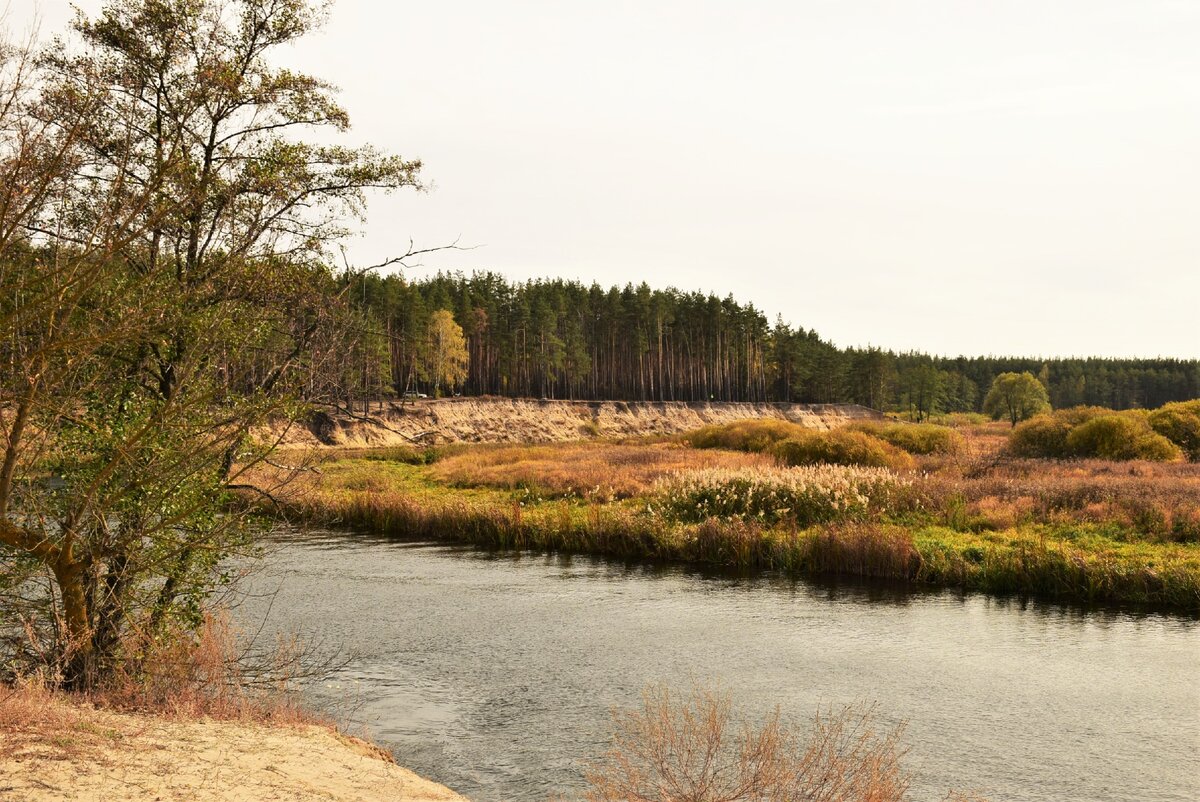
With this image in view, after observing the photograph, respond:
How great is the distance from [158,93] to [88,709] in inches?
319

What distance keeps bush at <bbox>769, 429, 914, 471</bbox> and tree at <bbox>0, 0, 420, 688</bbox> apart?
99.0 ft

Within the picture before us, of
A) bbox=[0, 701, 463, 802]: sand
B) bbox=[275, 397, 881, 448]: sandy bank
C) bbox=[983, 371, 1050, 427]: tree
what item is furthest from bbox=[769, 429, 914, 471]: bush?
bbox=[983, 371, 1050, 427]: tree

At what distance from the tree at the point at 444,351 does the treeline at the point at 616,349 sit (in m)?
0.81

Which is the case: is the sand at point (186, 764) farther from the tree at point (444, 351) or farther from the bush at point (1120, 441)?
the tree at point (444, 351)

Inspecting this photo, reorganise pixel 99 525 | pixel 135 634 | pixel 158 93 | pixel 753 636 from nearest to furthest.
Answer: pixel 99 525, pixel 135 634, pixel 158 93, pixel 753 636

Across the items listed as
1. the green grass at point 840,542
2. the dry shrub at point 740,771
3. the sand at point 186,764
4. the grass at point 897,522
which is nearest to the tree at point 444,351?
the grass at point 897,522

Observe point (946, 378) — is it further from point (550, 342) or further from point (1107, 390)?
point (550, 342)

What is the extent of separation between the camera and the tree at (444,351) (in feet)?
304

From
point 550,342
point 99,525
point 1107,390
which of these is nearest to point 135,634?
point 99,525

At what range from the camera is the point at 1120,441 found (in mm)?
43281

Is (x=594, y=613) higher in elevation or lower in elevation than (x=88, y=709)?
lower

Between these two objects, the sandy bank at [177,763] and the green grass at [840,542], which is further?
the green grass at [840,542]

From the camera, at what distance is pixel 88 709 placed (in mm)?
9039

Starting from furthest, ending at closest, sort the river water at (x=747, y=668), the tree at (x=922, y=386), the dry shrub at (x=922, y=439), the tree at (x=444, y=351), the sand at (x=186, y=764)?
the tree at (x=922, y=386) < the tree at (x=444, y=351) < the dry shrub at (x=922, y=439) < the river water at (x=747, y=668) < the sand at (x=186, y=764)
